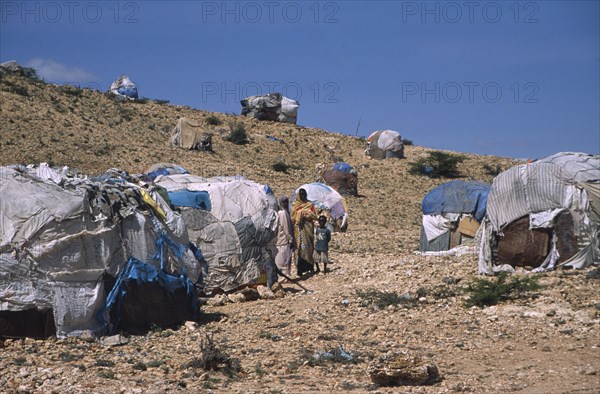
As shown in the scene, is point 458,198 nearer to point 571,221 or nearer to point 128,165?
point 571,221

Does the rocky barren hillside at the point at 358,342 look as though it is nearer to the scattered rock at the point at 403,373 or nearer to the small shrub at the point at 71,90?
the scattered rock at the point at 403,373

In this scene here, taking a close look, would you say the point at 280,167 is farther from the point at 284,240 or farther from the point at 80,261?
the point at 80,261

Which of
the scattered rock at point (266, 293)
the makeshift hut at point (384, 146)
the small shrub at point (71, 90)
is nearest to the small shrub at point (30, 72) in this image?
the small shrub at point (71, 90)

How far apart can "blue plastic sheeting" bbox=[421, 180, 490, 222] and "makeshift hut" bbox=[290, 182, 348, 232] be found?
4809 mm

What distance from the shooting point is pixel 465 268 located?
13586mm

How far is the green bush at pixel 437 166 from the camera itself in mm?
33219

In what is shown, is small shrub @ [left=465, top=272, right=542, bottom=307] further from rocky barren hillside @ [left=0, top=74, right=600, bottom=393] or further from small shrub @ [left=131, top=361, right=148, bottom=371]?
small shrub @ [left=131, top=361, right=148, bottom=371]

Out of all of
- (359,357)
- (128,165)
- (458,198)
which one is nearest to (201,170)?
(128,165)

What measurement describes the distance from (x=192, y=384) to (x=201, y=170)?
2037 cm

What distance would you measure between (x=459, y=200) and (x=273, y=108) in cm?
2264

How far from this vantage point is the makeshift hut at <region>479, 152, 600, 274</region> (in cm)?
1305

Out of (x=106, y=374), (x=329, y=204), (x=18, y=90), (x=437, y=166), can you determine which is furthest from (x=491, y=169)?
(x=106, y=374)

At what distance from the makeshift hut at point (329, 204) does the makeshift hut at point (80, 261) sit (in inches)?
443

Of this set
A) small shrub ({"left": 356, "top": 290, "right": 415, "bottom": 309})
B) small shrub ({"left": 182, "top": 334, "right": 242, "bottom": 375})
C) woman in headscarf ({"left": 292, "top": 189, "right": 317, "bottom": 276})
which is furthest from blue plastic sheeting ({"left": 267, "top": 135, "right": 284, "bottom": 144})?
small shrub ({"left": 182, "top": 334, "right": 242, "bottom": 375})
